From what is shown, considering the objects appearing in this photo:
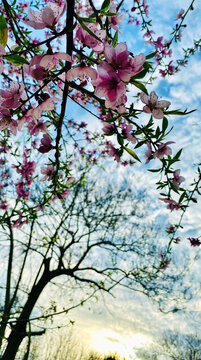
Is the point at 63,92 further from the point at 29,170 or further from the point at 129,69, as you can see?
the point at 29,170

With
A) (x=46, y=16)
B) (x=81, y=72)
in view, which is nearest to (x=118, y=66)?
(x=81, y=72)

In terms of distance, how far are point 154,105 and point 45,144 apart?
764 mm

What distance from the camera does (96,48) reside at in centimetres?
81

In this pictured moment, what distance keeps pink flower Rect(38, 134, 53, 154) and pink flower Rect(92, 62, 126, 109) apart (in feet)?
2.35

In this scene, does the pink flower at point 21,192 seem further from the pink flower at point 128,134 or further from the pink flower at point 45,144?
the pink flower at point 128,134

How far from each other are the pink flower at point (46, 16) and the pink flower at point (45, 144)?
70cm

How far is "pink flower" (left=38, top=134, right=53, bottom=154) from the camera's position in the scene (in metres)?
1.39

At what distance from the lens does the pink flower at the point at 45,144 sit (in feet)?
4.55

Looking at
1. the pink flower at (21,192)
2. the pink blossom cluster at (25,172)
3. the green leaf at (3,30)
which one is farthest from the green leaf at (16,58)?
the pink flower at (21,192)

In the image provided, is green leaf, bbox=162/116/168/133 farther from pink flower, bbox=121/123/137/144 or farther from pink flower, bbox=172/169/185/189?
pink flower, bbox=172/169/185/189

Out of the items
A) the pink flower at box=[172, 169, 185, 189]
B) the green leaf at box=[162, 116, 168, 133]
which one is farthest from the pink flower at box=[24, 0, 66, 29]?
the pink flower at box=[172, 169, 185, 189]

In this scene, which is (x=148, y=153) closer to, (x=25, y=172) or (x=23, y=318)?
(x=25, y=172)

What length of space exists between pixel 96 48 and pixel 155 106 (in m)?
0.31

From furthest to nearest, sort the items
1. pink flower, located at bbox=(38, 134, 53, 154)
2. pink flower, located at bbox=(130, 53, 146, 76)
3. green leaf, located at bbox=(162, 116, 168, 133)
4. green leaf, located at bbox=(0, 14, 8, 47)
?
pink flower, located at bbox=(38, 134, 53, 154) → green leaf, located at bbox=(162, 116, 168, 133) → pink flower, located at bbox=(130, 53, 146, 76) → green leaf, located at bbox=(0, 14, 8, 47)
